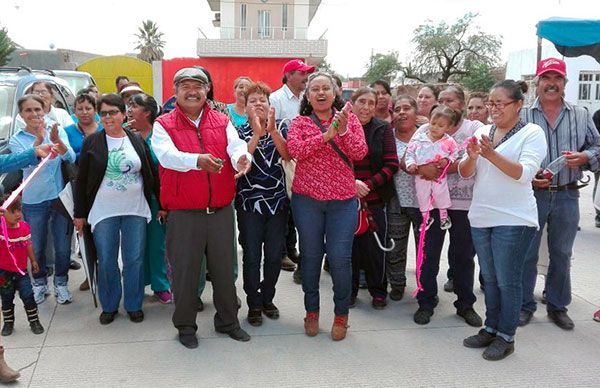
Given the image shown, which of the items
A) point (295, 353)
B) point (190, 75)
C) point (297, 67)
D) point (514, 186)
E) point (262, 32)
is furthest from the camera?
point (262, 32)

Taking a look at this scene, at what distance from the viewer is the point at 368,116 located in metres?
4.18

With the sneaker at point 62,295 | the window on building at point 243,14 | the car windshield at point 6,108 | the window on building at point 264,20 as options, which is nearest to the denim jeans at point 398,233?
the sneaker at point 62,295

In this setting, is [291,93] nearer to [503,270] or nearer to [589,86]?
[503,270]

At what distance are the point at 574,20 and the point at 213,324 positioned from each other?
15.5 ft

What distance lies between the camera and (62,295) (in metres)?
4.54

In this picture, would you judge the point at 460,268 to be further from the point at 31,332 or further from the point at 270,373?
the point at 31,332

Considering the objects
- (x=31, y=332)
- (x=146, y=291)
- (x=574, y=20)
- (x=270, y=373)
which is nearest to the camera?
(x=270, y=373)

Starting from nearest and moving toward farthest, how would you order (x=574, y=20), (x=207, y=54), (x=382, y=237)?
(x=382, y=237), (x=574, y=20), (x=207, y=54)

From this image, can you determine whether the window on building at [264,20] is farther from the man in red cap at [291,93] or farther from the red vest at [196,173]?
the red vest at [196,173]

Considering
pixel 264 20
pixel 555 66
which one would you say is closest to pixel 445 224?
pixel 555 66

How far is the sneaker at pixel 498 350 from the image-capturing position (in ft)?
11.5

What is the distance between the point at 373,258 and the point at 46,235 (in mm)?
2972

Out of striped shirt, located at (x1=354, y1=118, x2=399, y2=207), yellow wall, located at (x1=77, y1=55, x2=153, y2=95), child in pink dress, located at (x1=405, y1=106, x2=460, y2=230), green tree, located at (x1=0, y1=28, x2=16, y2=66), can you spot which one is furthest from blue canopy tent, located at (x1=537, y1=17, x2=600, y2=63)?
green tree, located at (x1=0, y1=28, x2=16, y2=66)

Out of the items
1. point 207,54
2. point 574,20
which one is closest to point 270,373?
point 574,20
